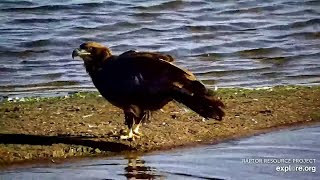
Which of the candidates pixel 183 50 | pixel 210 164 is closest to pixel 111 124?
pixel 210 164

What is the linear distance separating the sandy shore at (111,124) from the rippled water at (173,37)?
8.48 ft

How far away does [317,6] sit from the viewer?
2039 centimetres

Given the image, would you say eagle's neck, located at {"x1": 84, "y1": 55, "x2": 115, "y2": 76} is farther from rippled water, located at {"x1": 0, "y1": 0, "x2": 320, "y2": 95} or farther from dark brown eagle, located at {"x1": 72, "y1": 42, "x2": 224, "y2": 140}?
rippled water, located at {"x1": 0, "y1": 0, "x2": 320, "y2": 95}

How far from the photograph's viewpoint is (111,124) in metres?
8.63

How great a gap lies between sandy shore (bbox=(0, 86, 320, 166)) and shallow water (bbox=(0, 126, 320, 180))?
289 millimetres

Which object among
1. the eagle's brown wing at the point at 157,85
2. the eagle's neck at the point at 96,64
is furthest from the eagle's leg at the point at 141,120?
the eagle's neck at the point at 96,64

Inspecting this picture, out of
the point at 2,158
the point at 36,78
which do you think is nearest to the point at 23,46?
the point at 36,78

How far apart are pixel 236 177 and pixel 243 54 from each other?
8.73 metres

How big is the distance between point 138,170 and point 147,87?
104cm

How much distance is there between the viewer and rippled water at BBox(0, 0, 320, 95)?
13281 mm

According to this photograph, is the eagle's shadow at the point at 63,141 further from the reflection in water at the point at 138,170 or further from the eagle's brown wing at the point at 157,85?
the eagle's brown wing at the point at 157,85

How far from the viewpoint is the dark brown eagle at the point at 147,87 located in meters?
7.88

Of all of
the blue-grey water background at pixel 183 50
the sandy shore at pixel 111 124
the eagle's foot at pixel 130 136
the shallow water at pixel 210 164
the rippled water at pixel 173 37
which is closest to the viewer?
the shallow water at pixel 210 164

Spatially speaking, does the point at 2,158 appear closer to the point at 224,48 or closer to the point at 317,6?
the point at 224,48
